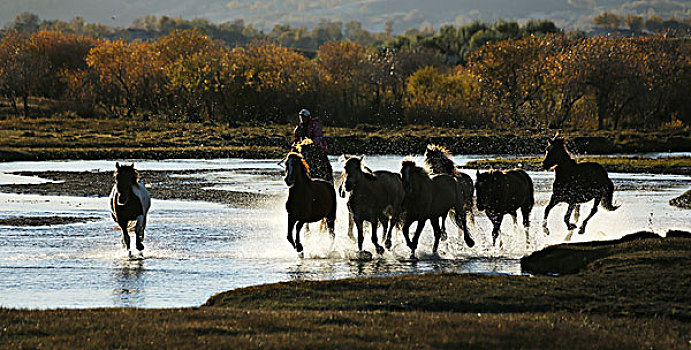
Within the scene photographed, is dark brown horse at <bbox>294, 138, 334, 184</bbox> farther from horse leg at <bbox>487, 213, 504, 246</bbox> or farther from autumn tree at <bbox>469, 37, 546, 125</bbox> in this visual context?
autumn tree at <bbox>469, 37, 546, 125</bbox>

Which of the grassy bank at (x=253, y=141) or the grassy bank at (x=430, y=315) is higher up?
the grassy bank at (x=430, y=315)

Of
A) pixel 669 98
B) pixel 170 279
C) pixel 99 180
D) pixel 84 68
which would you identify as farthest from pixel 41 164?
pixel 84 68

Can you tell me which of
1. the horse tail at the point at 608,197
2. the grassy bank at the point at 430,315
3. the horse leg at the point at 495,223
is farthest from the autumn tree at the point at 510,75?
the grassy bank at the point at 430,315

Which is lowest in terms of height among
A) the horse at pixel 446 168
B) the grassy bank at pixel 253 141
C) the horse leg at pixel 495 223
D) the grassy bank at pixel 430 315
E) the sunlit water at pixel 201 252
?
the grassy bank at pixel 253 141

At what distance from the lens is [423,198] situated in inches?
678

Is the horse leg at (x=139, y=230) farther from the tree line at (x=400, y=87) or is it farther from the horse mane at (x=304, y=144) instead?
the tree line at (x=400, y=87)

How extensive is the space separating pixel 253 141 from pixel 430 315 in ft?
157

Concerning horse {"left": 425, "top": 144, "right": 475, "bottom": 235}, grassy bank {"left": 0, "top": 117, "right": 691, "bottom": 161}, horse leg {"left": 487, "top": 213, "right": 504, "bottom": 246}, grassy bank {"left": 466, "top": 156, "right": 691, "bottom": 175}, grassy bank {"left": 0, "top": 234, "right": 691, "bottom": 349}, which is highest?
horse {"left": 425, "top": 144, "right": 475, "bottom": 235}

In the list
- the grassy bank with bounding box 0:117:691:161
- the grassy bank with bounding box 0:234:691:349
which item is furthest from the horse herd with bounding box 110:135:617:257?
the grassy bank with bounding box 0:117:691:161

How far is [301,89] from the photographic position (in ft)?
245

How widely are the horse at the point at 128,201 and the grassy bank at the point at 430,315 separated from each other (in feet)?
14.8

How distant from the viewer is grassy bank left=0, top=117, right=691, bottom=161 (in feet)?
170

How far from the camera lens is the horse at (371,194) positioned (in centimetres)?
1684

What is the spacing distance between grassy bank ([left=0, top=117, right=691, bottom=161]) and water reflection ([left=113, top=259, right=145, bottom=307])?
34.3 m
